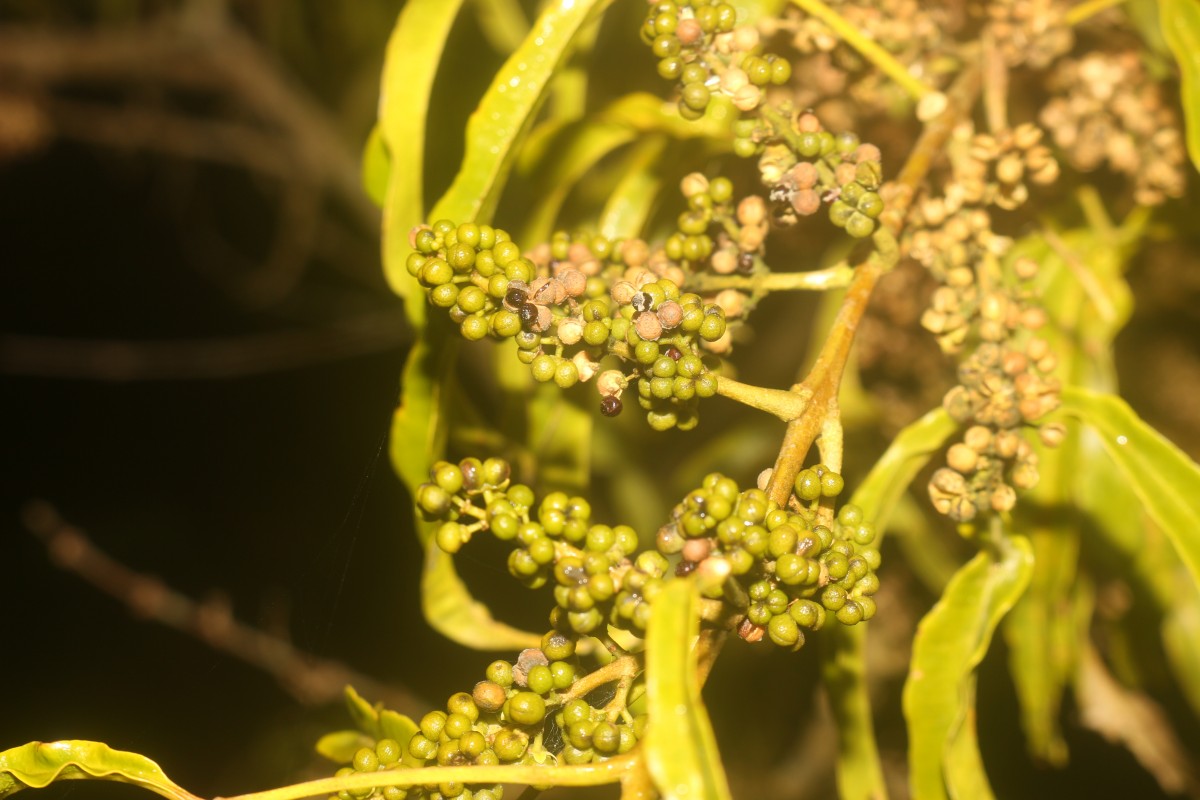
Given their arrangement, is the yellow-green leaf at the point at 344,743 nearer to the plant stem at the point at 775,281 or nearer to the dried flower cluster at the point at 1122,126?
the plant stem at the point at 775,281

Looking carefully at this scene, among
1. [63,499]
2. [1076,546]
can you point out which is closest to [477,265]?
[1076,546]

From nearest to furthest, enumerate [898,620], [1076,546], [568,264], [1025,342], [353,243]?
[568,264] → [1025,342] → [1076,546] → [898,620] → [353,243]

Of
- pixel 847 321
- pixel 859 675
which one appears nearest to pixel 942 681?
pixel 859 675

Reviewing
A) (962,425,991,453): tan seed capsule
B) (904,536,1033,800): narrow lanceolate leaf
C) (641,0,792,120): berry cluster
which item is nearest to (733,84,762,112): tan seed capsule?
(641,0,792,120): berry cluster

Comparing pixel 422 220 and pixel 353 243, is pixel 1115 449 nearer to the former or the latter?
pixel 422 220

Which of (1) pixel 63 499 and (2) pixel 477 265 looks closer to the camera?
(2) pixel 477 265

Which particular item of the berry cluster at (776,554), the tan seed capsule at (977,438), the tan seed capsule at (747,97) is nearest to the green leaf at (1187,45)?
the tan seed capsule at (977,438)

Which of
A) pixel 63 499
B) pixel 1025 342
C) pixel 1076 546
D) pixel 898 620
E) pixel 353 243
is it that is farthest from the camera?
pixel 353 243

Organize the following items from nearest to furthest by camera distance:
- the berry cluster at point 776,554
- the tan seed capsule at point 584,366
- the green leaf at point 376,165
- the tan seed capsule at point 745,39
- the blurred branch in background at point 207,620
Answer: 1. the berry cluster at point 776,554
2. the tan seed capsule at point 584,366
3. the tan seed capsule at point 745,39
4. the green leaf at point 376,165
5. the blurred branch in background at point 207,620
